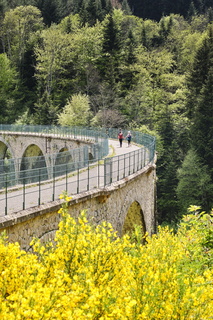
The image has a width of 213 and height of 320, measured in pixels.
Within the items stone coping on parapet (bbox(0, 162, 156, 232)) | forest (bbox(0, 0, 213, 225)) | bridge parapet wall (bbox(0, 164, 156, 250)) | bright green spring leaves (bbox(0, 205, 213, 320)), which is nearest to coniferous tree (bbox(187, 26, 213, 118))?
forest (bbox(0, 0, 213, 225))

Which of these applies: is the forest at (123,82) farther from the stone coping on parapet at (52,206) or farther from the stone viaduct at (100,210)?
the stone coping on parapet at (52,206)

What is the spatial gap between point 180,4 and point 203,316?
11159 cm

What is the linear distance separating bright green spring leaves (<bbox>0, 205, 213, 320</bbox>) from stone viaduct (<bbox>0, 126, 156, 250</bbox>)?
955 millimetres

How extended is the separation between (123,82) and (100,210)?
5156 cm

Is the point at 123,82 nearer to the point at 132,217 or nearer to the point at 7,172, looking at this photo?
the point at 132,217

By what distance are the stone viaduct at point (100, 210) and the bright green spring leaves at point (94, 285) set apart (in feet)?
A: 3.13

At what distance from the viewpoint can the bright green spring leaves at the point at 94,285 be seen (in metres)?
4.89

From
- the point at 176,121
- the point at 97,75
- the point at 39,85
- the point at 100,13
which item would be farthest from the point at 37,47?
the point at 176,121

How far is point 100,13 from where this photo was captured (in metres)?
84.0

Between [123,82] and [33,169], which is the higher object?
[123,82]

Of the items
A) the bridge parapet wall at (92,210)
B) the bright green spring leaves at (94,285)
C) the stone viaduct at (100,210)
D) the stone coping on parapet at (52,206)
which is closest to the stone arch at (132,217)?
the stone viaduct at (100,210)

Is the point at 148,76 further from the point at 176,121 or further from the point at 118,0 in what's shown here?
the point at 118,0

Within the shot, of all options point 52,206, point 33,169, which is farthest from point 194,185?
point 52,206

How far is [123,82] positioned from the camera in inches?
2537
